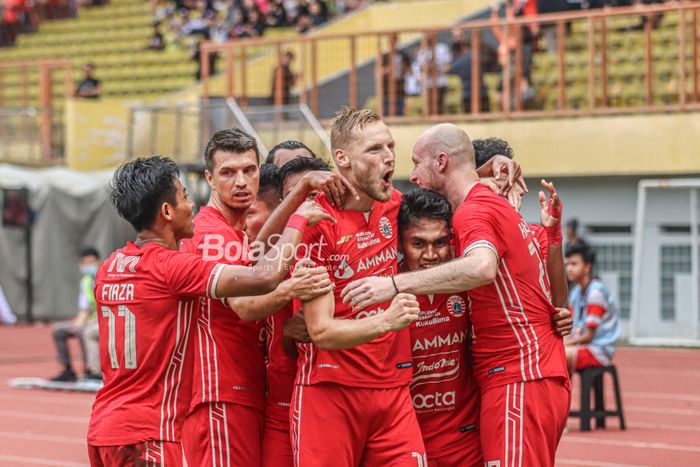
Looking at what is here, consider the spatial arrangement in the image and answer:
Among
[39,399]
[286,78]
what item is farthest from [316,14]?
[39,399]

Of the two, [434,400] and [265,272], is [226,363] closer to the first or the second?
[265,272]

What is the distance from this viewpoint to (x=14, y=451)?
10.3m

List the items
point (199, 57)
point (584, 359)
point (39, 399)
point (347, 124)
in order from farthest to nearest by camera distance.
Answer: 1. point (199, 57)
2. point (39, 399)
3. point (584, 359)
4. point (347, 124)

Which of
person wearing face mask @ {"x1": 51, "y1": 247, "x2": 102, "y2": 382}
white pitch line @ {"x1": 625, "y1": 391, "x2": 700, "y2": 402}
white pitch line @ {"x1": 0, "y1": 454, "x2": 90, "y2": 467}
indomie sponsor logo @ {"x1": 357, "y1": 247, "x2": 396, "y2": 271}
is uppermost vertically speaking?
indomie sponsor logo @ {"x1": 357, "y1": 247, "x2": 396, "y2": 271}

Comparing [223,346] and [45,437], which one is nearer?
[223,346]

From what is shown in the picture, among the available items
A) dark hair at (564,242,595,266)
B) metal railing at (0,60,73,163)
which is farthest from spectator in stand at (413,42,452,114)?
metal railing at (0,60,73,163)

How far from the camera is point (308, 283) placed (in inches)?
192

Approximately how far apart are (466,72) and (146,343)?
1311 centimetres

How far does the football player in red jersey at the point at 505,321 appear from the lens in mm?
5301

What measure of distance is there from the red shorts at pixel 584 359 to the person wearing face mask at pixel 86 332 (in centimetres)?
522

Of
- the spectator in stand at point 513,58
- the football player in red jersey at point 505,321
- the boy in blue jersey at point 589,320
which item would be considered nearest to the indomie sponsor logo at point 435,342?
the football player in red jersey at point 505,321

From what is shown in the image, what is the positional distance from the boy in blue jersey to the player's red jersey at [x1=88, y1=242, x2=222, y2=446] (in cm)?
Result: 602

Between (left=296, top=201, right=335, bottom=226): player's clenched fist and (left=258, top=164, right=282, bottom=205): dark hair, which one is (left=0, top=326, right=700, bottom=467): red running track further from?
(left=296, top=201, right=335, bottom=226): player's clenched fist

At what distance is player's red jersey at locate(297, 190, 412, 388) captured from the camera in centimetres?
508
